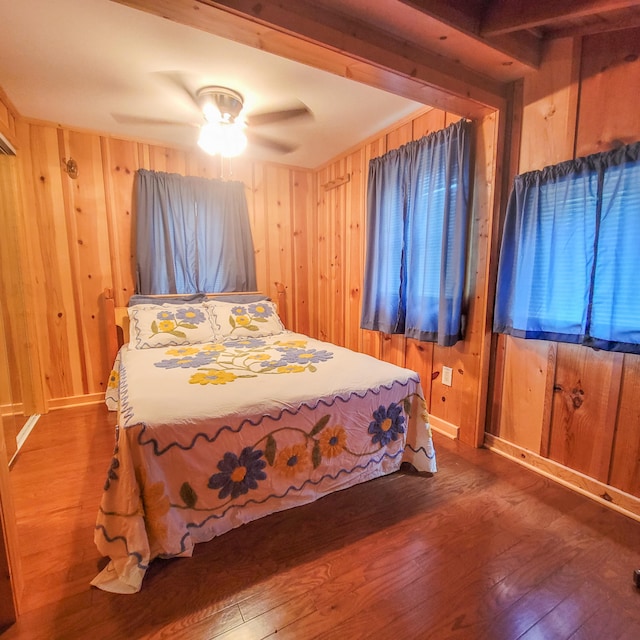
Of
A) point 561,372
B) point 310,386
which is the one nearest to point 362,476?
point 310,386

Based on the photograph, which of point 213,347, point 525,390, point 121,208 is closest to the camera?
point 525,390

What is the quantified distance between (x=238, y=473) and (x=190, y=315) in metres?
1.68

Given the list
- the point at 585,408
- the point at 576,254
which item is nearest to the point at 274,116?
the point at 576,254

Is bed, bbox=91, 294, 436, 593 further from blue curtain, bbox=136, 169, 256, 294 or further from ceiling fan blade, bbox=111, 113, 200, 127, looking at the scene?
ceiling fan blade, bbox=111, 113, 200, 127

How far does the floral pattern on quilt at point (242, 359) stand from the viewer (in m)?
1.87

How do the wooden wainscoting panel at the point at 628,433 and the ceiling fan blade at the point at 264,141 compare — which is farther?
the ceiling fan blade at the point at 264,141

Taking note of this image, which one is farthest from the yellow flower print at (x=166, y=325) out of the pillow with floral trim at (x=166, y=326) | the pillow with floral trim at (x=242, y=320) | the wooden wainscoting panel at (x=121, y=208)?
the wooden wainscoting panel at (x=121, y=208)

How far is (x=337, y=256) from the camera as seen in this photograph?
367 cm

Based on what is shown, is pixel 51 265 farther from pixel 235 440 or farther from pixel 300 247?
pixel 235 440

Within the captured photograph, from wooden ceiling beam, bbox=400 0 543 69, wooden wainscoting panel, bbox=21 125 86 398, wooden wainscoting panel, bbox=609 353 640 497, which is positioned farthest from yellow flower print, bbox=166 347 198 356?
wooden wainscoting panel, bbox=609 353 640 497

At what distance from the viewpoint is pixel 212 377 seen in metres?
1.79

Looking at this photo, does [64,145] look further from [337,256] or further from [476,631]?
[476,631]

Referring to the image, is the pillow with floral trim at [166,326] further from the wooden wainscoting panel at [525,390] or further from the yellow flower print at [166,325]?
the wooden wainscoting panel at [525,390]

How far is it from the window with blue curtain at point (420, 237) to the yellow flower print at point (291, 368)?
1.01m
